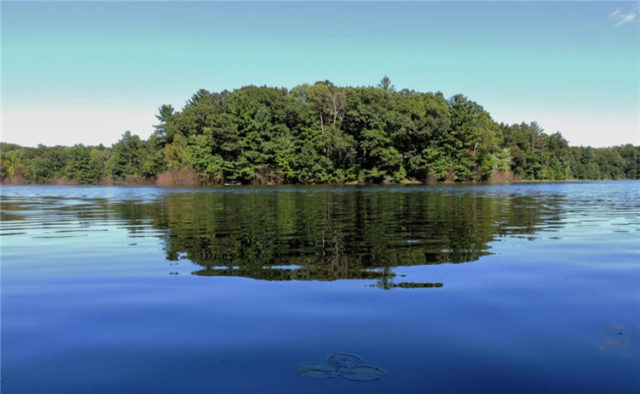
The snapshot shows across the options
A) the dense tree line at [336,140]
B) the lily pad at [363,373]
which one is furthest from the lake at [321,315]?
the dense tree line at [336,140]

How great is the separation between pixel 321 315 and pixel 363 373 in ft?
5.29

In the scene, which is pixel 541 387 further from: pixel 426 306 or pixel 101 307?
pixel 101 307

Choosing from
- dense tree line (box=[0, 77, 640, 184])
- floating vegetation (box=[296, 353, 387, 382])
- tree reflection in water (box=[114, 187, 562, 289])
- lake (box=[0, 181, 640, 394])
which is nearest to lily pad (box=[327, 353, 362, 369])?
floating vegetation (box=[296, 353, 387, 382])

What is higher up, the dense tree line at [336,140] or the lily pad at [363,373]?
the dense tree line at [336,140]

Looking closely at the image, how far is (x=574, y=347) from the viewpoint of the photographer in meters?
4.29

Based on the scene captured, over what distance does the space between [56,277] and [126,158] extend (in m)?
116

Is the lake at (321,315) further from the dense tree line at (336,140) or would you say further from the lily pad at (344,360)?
the dense tree line at (336,140)

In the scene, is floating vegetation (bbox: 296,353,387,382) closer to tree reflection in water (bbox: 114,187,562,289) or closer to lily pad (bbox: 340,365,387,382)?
lily pad (bbox: 340,365,387,382)

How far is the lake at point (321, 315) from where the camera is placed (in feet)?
12.2

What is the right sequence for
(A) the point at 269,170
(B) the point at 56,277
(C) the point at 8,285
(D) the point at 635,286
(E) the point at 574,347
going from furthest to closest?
(A) the point at 269,170 < (B) the point at 56,277 < (C) the point at 8,285 < (D) the point at 635,286 < (E) the point at 574,347

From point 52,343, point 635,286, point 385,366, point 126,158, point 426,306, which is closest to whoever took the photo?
point 385,366

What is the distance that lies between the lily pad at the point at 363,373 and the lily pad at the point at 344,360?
0.08 metres

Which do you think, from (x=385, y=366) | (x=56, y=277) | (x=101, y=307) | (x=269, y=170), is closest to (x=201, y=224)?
(x=56, y=277)

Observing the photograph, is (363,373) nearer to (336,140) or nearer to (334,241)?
(334,241)
